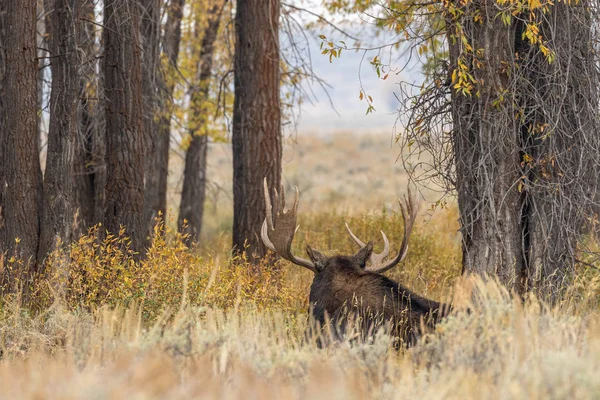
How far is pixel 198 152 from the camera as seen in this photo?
1828 cm

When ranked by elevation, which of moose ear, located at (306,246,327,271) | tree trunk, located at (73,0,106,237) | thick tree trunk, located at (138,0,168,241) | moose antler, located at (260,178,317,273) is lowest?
moose ear, located at (306,246,327,271)

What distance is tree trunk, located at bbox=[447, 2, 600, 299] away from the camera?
27.3 ft

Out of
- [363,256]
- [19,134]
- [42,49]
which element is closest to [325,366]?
[363,256]

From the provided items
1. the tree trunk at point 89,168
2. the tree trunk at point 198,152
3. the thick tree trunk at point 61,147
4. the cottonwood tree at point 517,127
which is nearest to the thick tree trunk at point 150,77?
the tree trunk at point 89,168

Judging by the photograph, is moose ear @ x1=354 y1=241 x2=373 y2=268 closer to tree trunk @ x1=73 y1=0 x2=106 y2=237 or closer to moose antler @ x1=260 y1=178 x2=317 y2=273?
moose antler @ x1=260 y1=178 x2=317 y2=273

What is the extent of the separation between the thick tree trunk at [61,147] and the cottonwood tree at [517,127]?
9.65 feet

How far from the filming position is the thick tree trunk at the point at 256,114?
11773 millimetres

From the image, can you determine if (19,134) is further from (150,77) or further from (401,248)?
(401,248)

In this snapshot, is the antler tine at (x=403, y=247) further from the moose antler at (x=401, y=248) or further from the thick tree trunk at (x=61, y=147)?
the thick tree trunk at (x=61, y=147)

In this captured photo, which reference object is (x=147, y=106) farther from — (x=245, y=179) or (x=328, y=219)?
(x=328, y=219)

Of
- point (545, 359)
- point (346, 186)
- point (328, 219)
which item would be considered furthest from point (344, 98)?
point (545, 359)

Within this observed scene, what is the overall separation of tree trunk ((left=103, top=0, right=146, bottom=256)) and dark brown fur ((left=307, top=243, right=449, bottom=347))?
303 cm

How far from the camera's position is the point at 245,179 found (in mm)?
11859

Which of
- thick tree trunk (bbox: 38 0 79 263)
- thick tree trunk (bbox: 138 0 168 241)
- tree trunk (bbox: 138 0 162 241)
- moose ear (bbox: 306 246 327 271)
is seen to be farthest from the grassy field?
thick tree trunk (bbox: 138 0 168 241)
